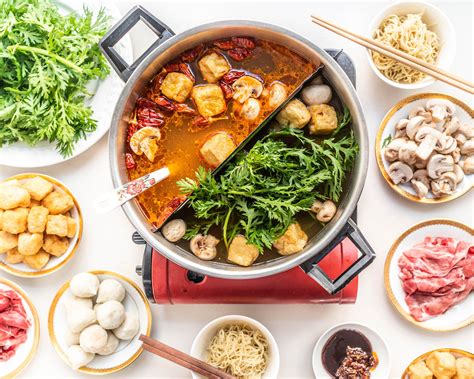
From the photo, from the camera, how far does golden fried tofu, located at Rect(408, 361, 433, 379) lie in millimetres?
3252

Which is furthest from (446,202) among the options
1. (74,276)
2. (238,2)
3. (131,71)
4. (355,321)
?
(74,276)

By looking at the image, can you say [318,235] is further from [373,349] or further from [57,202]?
[57,202]

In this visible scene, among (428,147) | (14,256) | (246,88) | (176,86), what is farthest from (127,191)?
(428,147)

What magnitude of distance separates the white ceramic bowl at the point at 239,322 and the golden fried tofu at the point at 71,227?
0.97 m

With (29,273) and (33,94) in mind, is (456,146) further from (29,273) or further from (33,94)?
(29,273)

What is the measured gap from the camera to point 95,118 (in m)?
3.33

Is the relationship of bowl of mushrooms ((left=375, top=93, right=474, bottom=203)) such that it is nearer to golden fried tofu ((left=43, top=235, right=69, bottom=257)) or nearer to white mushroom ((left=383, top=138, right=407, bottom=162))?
white mushroom ((left=383, top=138, right=407, bottom=162))

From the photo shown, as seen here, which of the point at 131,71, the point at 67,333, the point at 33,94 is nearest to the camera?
the point at 131,71

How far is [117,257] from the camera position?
136 inches

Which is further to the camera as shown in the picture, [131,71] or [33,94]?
[33,94]

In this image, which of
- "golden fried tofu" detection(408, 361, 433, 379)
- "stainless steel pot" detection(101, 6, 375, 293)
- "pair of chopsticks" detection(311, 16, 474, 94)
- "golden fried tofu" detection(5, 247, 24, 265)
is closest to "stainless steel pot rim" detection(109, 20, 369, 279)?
"stainless steel pot" detection(101, 6, 375, 293)

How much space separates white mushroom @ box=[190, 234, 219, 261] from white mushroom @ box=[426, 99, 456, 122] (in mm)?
1484

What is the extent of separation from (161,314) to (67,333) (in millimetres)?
574

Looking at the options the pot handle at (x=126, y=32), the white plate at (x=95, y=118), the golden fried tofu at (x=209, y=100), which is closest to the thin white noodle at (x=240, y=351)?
the golden fried tofu at (x=209, y=100)
